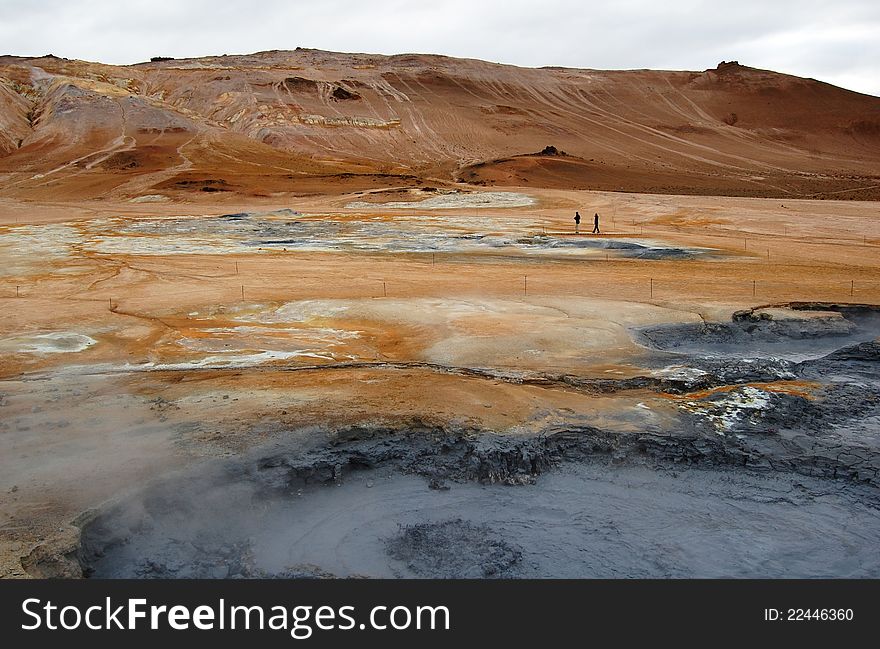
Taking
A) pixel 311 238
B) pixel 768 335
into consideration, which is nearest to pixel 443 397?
pixel 768 335

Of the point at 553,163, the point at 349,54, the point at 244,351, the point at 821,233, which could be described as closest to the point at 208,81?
the point at 349,54

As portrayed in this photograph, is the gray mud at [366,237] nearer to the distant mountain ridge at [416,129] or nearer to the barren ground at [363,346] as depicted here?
the barren ground at [363,346]

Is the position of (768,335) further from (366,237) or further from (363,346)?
(366,237)

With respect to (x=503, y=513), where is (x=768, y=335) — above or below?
above

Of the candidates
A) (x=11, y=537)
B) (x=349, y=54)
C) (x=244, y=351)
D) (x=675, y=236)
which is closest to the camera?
(x=11, y=537)

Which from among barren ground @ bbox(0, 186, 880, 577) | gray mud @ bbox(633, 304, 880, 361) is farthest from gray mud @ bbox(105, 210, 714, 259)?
gray mud @ bbox(633, 304, 880, 361)

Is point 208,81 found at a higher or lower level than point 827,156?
higher

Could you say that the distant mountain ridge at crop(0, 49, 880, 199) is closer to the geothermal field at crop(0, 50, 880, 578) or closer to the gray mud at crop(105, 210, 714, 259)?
the gray mud at crop(105, 210, 714, 259)

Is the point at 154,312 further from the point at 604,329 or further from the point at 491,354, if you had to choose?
the point at 604,329
